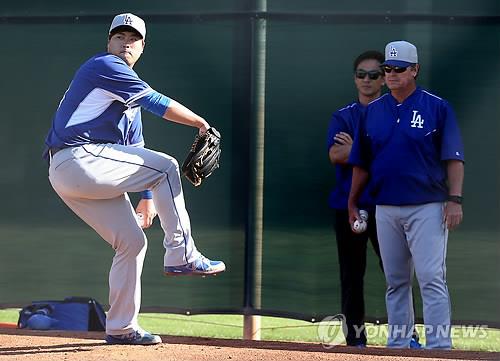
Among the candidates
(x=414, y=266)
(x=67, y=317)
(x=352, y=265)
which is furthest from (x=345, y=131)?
(x=67, y=317)

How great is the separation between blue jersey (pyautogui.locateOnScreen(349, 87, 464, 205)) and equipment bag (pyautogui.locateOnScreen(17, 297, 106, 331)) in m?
1.95

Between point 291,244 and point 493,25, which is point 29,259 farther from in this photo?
point 493,25

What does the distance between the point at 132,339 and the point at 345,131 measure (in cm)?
181

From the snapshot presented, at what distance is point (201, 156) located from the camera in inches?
213

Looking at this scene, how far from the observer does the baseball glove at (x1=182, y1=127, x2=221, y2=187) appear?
5.41m

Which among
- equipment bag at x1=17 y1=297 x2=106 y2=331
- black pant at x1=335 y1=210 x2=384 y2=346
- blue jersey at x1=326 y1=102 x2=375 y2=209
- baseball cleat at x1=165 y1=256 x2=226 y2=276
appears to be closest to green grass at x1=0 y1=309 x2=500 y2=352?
black pant at x1=335 y1=210 x2=384 y2=346

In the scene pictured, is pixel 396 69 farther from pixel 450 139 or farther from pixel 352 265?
pixel 352 265

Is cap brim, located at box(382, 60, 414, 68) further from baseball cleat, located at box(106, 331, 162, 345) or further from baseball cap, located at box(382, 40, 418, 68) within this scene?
baseball cleat, located at box(106, 331, 162, 345)

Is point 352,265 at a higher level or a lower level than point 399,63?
lower

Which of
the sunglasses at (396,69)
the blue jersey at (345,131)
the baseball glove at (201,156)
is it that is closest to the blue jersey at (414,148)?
the sunglasses at (396,69)

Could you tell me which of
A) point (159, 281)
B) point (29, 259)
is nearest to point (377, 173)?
point (159, 281)

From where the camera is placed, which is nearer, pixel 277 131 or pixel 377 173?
pixel 377 173

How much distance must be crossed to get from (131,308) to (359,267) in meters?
1.60

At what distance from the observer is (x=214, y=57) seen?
6.79m
